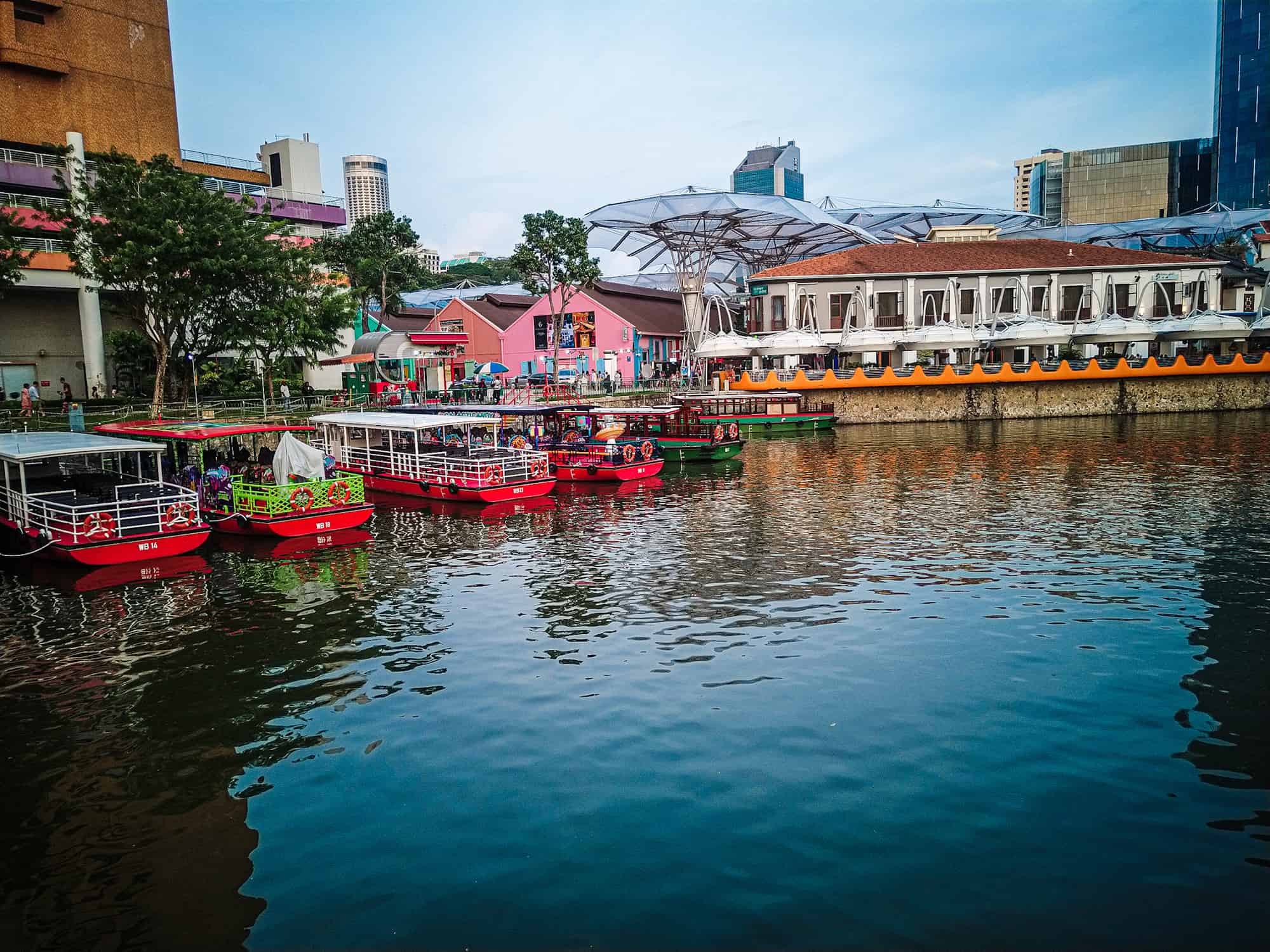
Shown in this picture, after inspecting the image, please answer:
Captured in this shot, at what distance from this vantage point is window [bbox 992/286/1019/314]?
6334 cm

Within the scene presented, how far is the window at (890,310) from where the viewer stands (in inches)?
2473

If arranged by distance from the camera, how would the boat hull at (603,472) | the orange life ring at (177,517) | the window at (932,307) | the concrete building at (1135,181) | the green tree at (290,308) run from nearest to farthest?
the orange life ring at (177,517) → the boat hull at (603,472) → the green tree at (290,308) → the window at (932,307) → the concrete building at (1135,181)

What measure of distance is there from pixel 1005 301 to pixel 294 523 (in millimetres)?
56705

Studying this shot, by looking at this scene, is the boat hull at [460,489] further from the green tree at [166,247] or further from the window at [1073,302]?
the window at [1073,302]

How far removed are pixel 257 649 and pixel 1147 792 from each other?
13.4 metres

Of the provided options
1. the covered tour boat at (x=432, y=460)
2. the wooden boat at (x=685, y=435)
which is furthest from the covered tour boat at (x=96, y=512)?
the wooden boat at (x=685, y=435)

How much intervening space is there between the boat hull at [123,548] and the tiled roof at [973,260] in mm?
48212

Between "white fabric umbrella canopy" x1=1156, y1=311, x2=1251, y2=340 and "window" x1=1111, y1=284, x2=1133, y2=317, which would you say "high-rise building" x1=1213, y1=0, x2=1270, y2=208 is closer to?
"window" x1=1111, y1=284, x2=1133, y2=317

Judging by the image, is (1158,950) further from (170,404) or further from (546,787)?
(170,404)

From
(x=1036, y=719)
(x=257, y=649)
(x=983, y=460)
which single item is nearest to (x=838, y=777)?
(x=1036, y=719)

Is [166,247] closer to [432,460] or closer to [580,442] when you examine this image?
[432,460]

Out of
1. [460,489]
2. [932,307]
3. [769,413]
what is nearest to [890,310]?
[932,307]

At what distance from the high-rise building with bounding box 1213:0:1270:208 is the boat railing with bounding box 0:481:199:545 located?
19737 centimetres

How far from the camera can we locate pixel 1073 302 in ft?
208
